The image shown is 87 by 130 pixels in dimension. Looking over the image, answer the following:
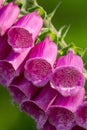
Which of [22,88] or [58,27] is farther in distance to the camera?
[58,27]

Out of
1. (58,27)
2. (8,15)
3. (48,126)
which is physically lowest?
(58,27)

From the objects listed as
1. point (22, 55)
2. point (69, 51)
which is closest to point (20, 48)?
point (22, 55)

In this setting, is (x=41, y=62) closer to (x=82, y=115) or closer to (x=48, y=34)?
(x=48, y=34)

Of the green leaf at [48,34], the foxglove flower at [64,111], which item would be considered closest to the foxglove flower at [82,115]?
the foxglove flower at [64,111]

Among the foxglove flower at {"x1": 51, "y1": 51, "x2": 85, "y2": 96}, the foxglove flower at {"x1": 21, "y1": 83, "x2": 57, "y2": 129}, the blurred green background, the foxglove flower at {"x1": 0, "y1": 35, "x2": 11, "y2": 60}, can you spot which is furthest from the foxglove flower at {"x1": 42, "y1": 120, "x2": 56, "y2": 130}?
the blurred green background

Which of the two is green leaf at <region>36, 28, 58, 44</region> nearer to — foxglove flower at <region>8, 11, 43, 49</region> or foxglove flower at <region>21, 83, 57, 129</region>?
foxglove flower at <region>8, 11, 43, 49</region>

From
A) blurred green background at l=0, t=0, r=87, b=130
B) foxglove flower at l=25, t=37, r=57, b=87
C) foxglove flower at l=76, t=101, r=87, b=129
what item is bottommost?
blurred green background at l=0, t=0, r=87, b=130

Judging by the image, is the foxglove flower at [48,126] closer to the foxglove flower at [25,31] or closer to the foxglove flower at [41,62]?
the foxglove flower at [41,62]

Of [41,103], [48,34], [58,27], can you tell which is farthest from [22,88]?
[58,27]
